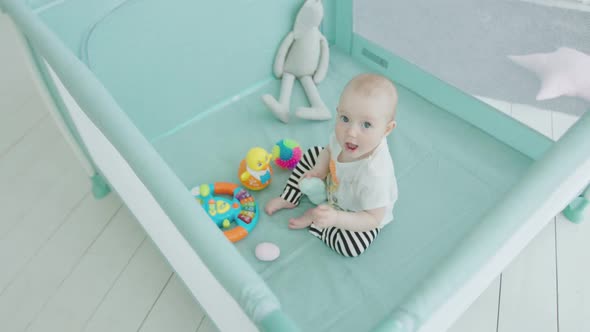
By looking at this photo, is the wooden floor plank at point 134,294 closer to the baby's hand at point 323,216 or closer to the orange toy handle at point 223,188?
the orange toy handle at point 223,188

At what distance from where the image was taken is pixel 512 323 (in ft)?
3.44

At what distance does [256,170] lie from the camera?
106 centimetres

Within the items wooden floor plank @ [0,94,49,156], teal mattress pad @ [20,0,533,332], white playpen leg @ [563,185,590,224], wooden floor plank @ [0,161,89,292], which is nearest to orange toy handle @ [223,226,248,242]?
teal mattress pad @ [20,0,533,332]

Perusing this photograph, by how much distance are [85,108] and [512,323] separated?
3.20ft

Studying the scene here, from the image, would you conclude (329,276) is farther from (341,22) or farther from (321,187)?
(341,22)

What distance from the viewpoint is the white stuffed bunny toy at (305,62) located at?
125 centimetres

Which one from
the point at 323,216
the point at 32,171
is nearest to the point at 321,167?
the point at 323,216

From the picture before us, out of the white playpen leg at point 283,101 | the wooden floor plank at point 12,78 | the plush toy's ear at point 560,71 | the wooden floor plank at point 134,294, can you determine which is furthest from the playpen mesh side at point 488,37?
the wooden floor plank at point 12,78

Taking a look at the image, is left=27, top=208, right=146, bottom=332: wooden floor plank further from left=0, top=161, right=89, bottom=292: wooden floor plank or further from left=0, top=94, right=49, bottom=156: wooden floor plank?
left=0, top=94, right=49, bottom=156: wooden floor plank

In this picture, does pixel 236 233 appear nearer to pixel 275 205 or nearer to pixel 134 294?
pixel 275 205

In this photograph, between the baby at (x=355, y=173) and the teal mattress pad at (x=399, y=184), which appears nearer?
the baby at (x=355, y=173)

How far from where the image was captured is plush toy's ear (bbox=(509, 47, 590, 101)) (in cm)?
90

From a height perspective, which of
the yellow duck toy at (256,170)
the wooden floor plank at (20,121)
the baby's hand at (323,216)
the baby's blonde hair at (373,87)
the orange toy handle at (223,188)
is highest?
the baby's blonde hair at (373,87)

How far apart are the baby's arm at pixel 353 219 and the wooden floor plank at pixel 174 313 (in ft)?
1.37
